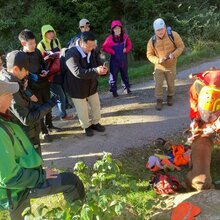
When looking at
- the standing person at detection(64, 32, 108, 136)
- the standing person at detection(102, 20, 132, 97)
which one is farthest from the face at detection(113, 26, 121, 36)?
the standing person at detection(64, 32, 108, 136)

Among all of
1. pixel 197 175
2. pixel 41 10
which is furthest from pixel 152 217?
pixel 41 10

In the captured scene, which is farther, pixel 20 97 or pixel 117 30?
pixel 117 30

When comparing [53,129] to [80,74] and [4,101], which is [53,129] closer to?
[80,74]

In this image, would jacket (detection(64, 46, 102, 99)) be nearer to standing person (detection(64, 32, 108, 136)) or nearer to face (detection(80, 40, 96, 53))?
standing person (detection(64, 32, 108, 136))

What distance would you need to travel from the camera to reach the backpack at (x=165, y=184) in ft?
15.2

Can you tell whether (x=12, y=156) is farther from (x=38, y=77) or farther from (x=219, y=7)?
(x=219, y=7)

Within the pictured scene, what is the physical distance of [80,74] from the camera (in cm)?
579

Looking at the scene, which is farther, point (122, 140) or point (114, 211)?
point (122, 140)

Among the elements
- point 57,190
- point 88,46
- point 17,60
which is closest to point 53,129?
point 88,46

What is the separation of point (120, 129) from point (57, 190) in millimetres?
3280

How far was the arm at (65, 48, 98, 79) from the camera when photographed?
5785mm

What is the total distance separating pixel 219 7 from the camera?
1667 cm

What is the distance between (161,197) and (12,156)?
214 cm

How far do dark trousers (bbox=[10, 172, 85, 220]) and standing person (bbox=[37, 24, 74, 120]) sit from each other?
2.96 meters
